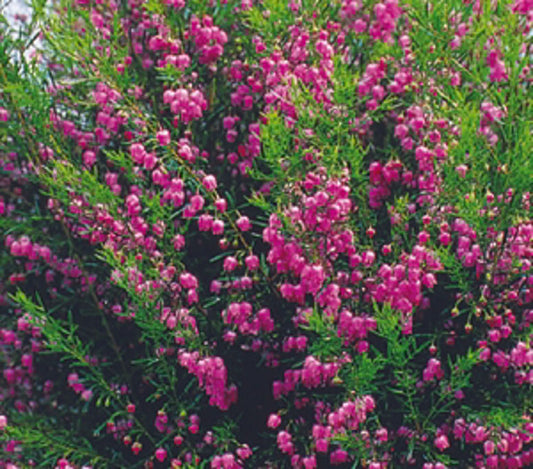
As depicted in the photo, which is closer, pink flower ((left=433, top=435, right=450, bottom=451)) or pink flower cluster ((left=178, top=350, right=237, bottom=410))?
pink flower ((left=433, top=435, right=450, bottom=451))

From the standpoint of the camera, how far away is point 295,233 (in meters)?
3.24

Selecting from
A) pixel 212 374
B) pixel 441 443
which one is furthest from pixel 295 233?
pixel 441 443

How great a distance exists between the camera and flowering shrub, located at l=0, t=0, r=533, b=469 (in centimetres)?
332

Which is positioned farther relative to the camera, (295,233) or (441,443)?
(441,443)

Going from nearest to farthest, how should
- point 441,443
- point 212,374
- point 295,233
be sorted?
point 295,233
point 441,443
point 212,374

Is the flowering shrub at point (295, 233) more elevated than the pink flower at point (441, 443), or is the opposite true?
the flowering shrub at point (295, 233)

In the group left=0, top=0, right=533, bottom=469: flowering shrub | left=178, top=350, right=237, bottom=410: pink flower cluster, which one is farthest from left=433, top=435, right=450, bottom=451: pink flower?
left=178, top=350, right=237, bottom=410: pink flower cluster

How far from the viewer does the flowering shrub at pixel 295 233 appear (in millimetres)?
3324

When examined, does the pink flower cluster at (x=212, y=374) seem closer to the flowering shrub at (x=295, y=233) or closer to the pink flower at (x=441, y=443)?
the flowering shrub at (x=295, y=233)

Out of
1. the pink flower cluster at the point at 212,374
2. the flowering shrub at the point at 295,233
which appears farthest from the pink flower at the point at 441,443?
the pink flower cluster at the point at 212,374

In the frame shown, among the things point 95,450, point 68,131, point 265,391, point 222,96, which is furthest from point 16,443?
point 222,96

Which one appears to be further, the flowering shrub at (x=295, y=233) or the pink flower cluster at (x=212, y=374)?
the pink flower cluster at (x=212, y=374)

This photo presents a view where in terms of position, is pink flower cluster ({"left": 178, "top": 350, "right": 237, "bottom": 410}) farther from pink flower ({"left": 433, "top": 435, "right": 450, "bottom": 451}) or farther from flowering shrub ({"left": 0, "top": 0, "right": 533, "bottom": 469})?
pink flower ({"left": 433, "top": 435, "right": 450, "bottom": 451})

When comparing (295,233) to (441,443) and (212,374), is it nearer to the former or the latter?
(212,374)
